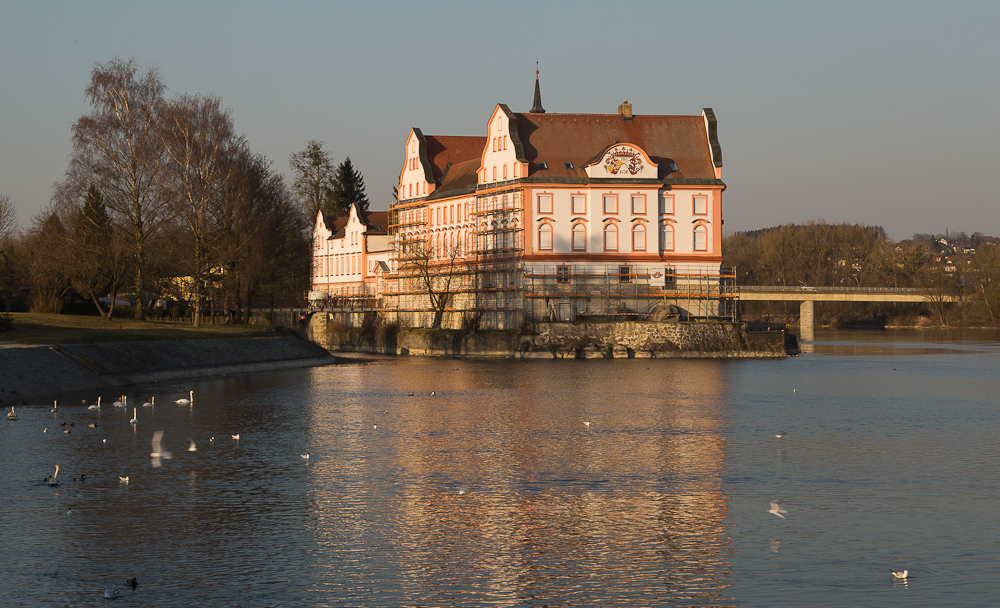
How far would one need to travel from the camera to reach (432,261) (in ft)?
313

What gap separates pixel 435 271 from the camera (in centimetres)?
9269

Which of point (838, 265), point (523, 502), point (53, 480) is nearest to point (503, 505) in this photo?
point (523, 502)

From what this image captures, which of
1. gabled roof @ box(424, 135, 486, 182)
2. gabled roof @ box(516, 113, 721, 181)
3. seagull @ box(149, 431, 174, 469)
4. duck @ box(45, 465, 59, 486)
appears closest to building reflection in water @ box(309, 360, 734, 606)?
seagull @ box(149, 431, 174, 469)

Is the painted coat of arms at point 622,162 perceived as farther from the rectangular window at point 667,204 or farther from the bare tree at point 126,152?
the bare tree at point 126,152

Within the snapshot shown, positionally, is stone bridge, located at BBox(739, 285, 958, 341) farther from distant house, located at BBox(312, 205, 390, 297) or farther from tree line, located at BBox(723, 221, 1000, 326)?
distant house, located at BBox(312, 205, 390, 297)

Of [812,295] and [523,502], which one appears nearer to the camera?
[523,502]

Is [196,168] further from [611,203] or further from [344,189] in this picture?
[344,189]

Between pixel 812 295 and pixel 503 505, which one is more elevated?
pixel 812 295

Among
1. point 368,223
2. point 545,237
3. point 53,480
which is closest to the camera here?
point 53,480

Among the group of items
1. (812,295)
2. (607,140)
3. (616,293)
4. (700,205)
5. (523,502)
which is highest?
(607,140)

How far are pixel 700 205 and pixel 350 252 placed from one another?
45.0 m

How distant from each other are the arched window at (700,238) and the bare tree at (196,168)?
37.7 m

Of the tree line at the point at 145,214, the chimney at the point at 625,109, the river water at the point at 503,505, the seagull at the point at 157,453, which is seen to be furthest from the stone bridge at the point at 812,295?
the seagull at the point at 157,453

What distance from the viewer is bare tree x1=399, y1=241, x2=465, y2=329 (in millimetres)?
88188
